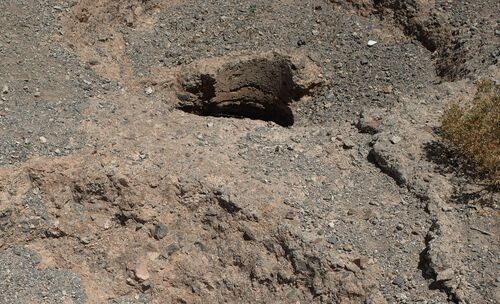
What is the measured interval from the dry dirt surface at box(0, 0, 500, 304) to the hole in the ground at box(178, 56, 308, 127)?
0.07m

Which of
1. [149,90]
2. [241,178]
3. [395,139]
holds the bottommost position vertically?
[149,90]

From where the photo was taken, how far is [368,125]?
625 centimetres

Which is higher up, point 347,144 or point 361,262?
point 347,144

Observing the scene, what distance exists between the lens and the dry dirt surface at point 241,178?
17.1 feet

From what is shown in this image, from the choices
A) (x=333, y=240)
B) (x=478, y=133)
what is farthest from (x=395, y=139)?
(x=333, y=240)

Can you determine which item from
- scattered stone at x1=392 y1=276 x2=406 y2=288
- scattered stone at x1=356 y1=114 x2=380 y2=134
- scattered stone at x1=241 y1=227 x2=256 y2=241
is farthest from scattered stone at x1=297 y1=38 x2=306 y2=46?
scattered stone at x1=392 y1=276 x2=406 y2=288

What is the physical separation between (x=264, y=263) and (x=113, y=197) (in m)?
1.52

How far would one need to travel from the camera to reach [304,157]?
5977mm

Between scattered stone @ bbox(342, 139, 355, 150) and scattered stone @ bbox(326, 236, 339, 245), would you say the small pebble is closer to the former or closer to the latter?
scattered stone @ bbox(342, 139, 355, 150)

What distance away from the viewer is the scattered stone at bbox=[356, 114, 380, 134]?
20.3 feet

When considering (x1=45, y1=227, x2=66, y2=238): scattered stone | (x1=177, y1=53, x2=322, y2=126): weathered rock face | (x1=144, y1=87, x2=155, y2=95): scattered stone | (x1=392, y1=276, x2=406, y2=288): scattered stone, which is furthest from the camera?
(x1=177, y1=53, x2=322, y2=126): weathered rock face

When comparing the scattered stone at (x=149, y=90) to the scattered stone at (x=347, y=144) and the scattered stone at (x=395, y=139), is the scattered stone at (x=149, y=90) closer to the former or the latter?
the scattered stone at (x=347, y=144)

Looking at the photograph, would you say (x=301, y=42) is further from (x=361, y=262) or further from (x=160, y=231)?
(x=361, y=262)

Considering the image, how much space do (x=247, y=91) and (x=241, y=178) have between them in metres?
2.61
